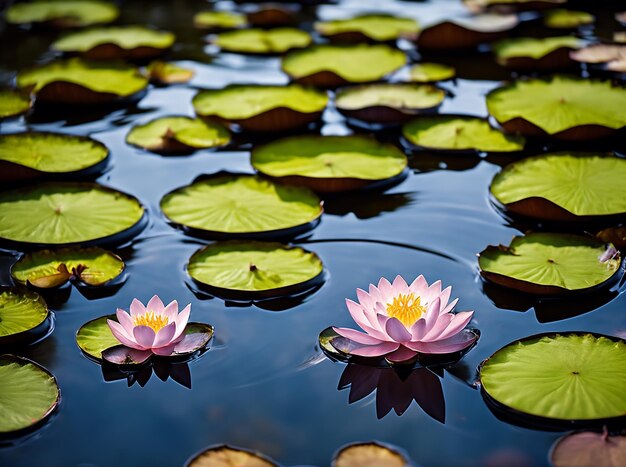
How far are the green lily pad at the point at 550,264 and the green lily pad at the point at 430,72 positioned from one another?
59.2 inches

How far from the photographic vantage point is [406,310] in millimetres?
2076

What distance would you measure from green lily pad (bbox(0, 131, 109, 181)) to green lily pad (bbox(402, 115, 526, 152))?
4.45 ft

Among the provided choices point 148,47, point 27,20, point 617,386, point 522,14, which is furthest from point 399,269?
point 27,20

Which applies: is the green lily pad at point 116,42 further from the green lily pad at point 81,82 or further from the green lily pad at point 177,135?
the green lily pad at point 177,135

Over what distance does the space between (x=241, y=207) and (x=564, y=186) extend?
3.97ft

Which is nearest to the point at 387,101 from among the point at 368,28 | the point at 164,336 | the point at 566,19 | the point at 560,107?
the point at 560,107

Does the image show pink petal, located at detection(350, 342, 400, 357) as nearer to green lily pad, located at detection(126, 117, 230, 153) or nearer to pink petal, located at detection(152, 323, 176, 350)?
pink petal, located at detection(152, 323, 176, 350)

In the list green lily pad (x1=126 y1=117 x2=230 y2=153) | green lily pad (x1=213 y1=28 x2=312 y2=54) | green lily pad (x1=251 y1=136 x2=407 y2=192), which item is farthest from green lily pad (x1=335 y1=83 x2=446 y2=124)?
green lily pad (x1=213 y1=28 x2=312 y2=54)

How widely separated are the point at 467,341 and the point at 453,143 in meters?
1.33

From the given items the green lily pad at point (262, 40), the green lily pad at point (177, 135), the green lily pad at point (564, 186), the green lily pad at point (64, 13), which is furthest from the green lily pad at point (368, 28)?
the green lily pad at point (564, 186)

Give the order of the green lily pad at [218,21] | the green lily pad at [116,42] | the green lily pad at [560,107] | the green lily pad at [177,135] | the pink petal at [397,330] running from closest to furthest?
the pink petal at [397,330], the green lily pad at [560,107], the green lily pad at [177,135], the green lily pad at [116,42], the green lily pad at [218,21]

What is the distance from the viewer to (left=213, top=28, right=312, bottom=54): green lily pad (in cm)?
443

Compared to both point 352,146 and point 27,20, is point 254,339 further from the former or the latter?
point 27,20

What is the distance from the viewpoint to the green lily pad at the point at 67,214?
8.65 feet
